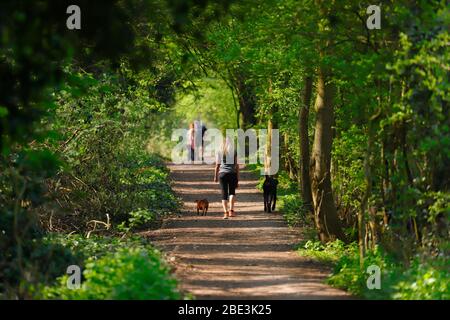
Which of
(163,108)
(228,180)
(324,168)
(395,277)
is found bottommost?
(395,277)

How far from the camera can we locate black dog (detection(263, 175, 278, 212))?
27547 mm

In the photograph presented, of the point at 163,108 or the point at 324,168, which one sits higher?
the point at 163,108

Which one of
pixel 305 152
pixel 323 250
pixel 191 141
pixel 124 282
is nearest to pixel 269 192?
pixel 305 152

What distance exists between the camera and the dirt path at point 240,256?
1532 centimetres

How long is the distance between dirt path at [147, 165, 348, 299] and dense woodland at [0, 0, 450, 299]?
21.6 inches

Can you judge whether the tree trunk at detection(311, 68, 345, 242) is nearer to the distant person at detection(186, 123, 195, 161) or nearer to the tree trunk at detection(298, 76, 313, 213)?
the tree trunk at detection(298, 76, 313, 213)

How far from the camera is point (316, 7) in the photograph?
19.1 metres

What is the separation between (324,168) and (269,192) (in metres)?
5.51

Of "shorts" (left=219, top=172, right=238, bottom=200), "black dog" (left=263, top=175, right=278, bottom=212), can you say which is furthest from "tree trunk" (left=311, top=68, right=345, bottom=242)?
"black dog" (left=263, top=175, right=278, bottom=212)

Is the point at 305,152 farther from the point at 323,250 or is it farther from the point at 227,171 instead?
the point at 323,250

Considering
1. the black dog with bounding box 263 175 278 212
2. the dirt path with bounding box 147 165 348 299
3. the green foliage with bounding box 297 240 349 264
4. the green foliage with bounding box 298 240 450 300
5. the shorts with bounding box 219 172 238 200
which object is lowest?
the green foliage with bounding box 297 240 349 264

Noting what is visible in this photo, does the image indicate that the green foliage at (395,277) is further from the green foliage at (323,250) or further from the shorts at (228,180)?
the shorts at (228,180)

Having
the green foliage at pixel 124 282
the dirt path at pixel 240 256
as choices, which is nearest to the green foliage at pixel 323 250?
the dirt path at pixel 240 256

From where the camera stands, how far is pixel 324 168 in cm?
2270
